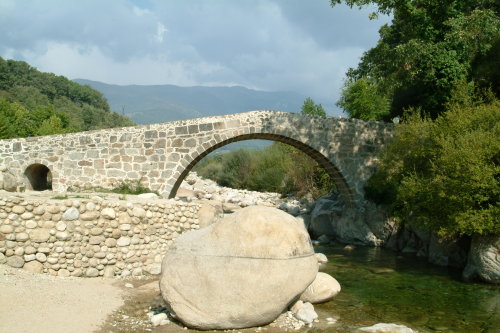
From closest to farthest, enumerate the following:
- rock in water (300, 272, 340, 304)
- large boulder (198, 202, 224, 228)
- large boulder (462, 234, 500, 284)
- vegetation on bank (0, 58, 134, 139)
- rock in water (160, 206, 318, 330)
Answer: rock in water (160, 206, 318, 330) < rock in water (300, 272, 340, 304) < large boulder (462, 234, 500, 284) < large boulder (198, 202, 224, 228) < vegetation on bank (0, 58, 134, 139)

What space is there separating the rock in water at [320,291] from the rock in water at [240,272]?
1518mm

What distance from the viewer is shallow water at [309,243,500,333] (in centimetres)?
647

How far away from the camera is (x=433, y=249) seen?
37.7ft

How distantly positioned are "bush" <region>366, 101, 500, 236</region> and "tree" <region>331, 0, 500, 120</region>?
8.26 feet

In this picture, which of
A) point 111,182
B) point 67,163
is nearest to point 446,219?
point 111,182

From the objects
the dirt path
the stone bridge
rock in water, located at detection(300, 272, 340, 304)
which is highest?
the stone bridge

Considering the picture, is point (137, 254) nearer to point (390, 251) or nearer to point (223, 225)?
point (223, 225)

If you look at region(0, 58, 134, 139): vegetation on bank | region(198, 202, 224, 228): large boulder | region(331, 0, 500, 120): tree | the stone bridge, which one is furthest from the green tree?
region(0, 58, 134, 139): vegetation on bank

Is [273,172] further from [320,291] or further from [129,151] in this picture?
[320,291]

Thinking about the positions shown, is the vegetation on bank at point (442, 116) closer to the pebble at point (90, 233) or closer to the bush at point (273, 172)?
the pebble at point (90, 233)

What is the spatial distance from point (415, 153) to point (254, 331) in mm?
7956

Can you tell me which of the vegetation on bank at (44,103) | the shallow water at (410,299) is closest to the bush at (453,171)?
the shallow water at (410,299)

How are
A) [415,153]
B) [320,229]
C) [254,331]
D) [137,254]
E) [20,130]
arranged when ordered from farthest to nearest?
[20,130]
[320,229]
[415,153]
[137,254]
[254,331]

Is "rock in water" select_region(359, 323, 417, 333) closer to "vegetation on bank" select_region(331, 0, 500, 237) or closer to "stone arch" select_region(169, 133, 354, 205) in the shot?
"vegetation on bank" select_region(331, 0, 500, 237)
